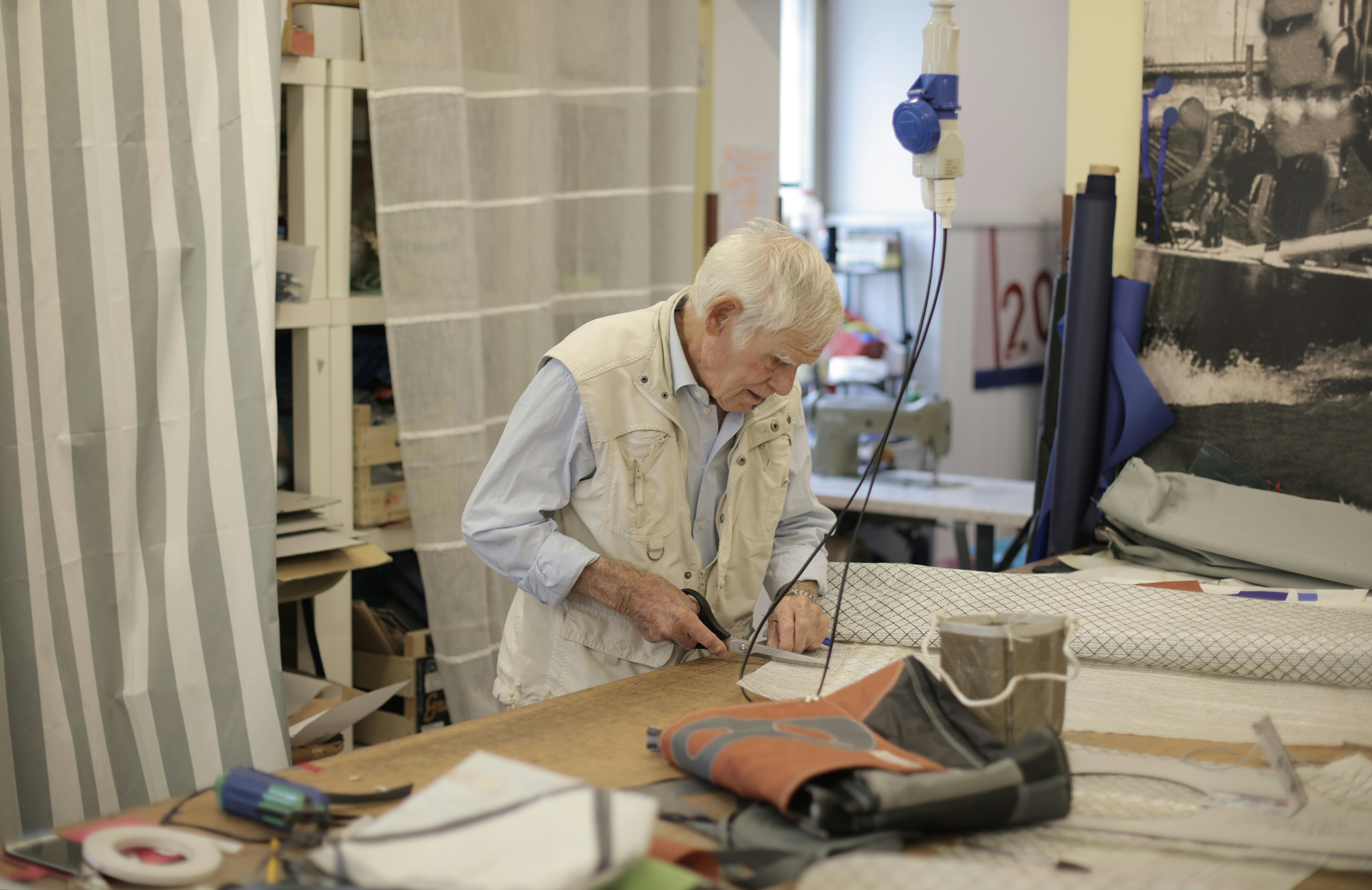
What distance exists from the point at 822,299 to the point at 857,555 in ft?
10.9

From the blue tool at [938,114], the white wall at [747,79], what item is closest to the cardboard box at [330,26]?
the blue tool at [938,114]

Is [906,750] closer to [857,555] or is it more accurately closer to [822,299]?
[822,299]

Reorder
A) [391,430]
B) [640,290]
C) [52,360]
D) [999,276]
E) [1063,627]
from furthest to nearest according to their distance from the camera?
[999,276]
[640,290]
[391,430]
[52,360]
[1063,627]

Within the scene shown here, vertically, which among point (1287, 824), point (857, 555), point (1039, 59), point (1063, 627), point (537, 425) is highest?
point (1039, 59)

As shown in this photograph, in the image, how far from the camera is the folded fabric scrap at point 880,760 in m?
1.05

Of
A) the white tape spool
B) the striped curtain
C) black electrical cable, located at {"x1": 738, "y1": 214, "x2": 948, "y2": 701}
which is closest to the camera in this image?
the white tape spool

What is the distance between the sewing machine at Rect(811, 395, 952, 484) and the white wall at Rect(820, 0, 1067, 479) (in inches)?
66.7

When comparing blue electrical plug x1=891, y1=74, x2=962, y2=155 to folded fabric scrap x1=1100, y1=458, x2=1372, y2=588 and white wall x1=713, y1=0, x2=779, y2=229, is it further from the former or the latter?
white wall x1=713, y1=0, x2=779, y2=229

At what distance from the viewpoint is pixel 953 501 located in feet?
12.3

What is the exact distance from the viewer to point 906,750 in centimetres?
119

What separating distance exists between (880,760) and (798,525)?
3.27 feet

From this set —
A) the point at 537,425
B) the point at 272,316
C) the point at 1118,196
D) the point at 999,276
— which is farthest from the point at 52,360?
the point at 999,276

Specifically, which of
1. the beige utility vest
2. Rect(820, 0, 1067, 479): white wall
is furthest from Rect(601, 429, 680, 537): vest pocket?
Rect(820, 0, 1067, 479): white wall

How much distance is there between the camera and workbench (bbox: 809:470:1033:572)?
11.8 feet
